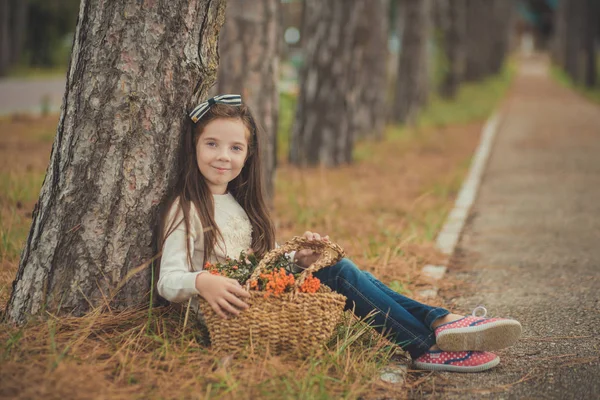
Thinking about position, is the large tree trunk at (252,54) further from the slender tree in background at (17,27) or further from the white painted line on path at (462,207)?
the slender tree in background at (17,27)

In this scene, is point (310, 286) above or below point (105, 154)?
below

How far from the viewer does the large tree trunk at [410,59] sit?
14.6 metres

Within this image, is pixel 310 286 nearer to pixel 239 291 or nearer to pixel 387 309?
pixel 239 291

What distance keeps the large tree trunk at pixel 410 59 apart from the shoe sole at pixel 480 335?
39.2 ft

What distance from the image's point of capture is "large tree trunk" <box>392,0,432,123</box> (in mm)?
14578

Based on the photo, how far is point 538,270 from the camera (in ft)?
15.0

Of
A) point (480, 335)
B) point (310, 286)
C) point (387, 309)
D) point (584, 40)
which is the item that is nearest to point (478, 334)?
point (480, 335)

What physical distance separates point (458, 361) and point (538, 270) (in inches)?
75.8

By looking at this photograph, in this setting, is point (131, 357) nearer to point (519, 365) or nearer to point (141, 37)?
point (141, 37)

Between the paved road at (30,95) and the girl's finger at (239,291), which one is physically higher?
the paved road at (30,95)

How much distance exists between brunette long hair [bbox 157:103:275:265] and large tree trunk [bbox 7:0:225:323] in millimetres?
120

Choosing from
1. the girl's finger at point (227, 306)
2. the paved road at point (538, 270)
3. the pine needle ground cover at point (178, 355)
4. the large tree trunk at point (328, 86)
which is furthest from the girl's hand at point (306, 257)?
the large tree trunk at point (328, 86)

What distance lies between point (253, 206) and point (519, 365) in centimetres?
141

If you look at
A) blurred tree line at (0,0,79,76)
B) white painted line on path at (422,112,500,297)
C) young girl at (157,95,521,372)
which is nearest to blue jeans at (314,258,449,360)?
young girl at (157,95,521,372)
